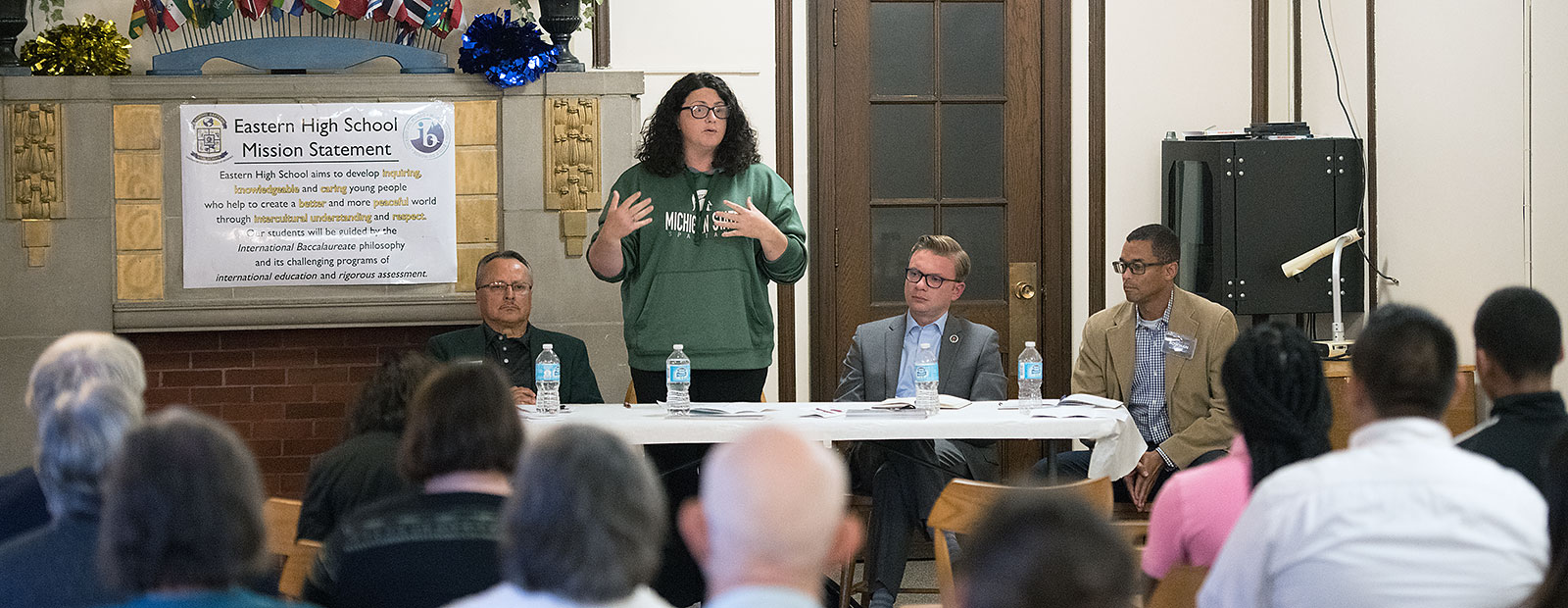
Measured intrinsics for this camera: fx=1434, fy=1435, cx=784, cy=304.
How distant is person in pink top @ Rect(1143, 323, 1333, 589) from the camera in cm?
231

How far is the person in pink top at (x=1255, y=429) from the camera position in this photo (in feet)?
7.59

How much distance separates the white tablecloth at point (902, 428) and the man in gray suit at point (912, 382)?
0.93 ft

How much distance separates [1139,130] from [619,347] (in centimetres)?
232

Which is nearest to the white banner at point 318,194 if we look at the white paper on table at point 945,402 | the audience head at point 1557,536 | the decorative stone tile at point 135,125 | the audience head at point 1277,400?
the decorative stone tile at point 135,125

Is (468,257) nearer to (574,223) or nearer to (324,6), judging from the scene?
(574,223)

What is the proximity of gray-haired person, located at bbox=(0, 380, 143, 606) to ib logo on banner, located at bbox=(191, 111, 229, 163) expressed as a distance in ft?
11.5

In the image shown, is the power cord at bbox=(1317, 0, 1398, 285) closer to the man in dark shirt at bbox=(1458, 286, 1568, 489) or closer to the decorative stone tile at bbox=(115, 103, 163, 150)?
the man in dark shirt at bbox=(1458, 286, 1568, 489)

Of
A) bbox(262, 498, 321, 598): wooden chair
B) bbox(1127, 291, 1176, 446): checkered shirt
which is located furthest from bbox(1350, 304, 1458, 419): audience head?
bbox(1127, 291, 1176, 446): checkered shirt

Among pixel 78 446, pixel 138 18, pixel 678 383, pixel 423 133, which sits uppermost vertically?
pixel 138 18

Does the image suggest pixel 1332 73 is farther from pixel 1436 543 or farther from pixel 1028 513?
pixel 1028 513

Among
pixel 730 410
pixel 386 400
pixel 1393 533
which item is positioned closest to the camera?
pixel 1393 533

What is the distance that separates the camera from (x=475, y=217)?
212 inches

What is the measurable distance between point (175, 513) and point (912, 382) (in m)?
3.48

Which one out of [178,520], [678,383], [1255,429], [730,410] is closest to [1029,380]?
[730,410]
